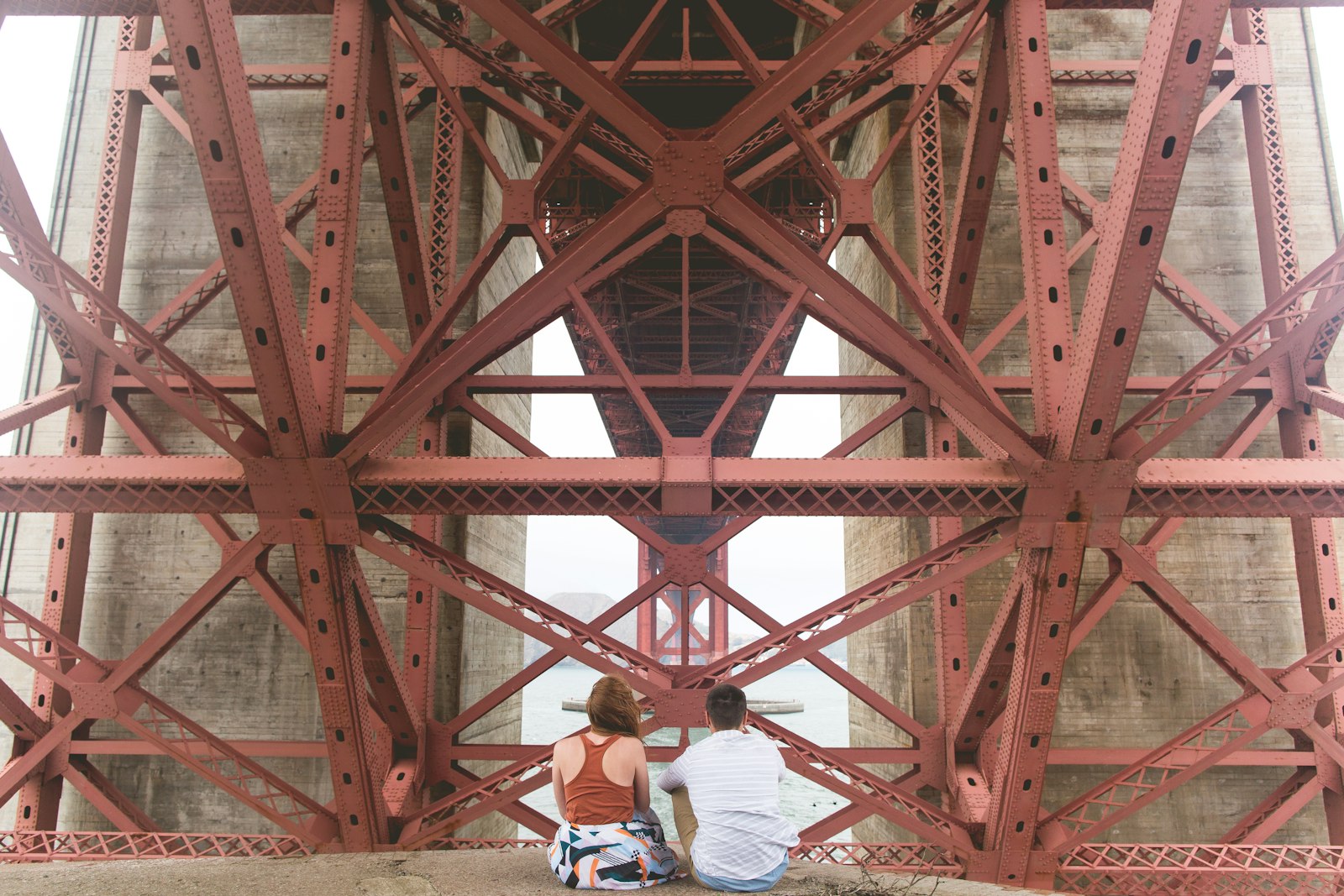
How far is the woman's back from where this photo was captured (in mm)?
3592

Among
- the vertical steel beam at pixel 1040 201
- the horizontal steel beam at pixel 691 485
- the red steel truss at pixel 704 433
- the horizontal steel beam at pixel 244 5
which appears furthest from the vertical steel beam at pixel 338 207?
the vertical steel beam at pixel 1040 201

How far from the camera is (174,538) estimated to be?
1004 cm

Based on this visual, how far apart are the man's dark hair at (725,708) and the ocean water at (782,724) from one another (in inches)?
14.2

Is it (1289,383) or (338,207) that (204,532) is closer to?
(338,207)

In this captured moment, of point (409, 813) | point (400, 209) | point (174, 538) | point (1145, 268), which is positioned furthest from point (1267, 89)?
point (174, 538)

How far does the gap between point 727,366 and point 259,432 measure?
18811 mm

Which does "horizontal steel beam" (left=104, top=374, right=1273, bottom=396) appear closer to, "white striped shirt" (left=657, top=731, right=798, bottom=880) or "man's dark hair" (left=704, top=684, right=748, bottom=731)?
"man's dark hair" (left=704, top=684, right=748, bottom=731)

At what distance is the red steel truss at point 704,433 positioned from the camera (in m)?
4.91

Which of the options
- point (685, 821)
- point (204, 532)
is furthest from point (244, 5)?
point (685, 821)

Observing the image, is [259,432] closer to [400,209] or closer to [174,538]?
[400,209]

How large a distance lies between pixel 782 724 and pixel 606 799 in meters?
35.3

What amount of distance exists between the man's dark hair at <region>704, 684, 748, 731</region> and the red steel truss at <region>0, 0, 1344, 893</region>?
2.16m

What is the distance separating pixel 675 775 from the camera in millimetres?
3744

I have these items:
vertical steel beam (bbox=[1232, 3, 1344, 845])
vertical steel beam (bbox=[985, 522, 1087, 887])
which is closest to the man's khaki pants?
vertical steel beam (bbox=[985, 522, 1087, 887])
